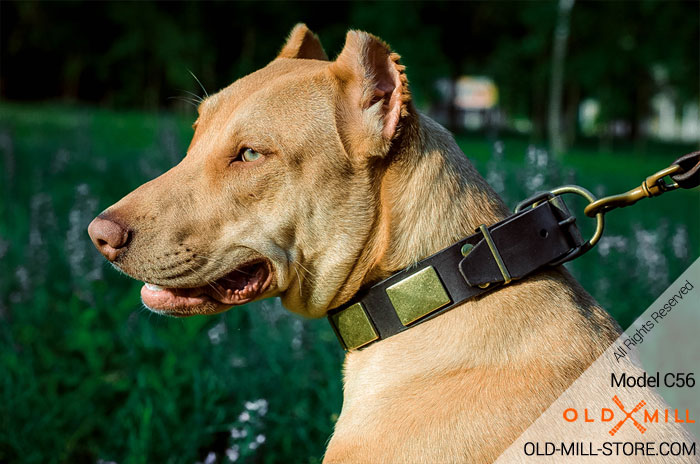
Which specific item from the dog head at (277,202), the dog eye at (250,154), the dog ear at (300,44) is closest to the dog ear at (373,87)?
the dog head at (277,202)

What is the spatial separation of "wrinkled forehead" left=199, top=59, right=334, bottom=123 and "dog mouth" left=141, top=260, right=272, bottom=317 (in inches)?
25.9

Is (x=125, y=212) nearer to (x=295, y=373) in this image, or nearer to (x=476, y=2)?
(x=295, y=373)

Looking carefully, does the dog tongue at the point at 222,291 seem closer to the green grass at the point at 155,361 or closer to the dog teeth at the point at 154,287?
the dog teeth at the point at 154,287

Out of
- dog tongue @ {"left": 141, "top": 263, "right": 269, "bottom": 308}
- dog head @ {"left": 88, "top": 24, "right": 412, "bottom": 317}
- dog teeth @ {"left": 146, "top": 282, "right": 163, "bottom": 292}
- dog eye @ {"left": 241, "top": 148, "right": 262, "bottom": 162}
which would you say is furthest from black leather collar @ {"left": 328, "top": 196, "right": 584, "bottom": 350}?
dog teeth @ {"left": 146, "top": 282, "right": 163, "bottom": 292}

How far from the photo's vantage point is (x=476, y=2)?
36.5 m

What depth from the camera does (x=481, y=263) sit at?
2258 millimetres

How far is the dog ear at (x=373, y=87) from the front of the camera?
250 cm

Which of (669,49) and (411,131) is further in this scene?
(669,49)

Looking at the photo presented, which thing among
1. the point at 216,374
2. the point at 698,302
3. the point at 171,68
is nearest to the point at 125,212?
the point at 216,374

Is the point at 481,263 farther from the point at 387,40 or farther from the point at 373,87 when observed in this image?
the point at 387,40

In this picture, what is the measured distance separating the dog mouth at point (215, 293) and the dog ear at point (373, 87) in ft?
2.38

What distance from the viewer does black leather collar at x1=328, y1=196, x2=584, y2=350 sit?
2.26 m

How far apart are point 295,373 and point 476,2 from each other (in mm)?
36162

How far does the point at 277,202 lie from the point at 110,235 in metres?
0.67
